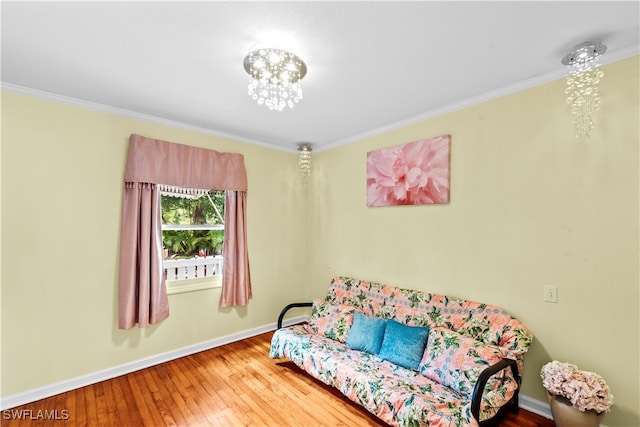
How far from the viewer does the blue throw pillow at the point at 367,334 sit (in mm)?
2500

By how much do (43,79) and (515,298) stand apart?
3.89 m

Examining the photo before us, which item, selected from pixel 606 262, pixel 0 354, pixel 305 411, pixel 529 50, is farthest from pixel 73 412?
pixel 529 50

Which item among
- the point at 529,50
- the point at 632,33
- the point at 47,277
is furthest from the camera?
the point at 47,277

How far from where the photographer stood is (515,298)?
85.2 inches

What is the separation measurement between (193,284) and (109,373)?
1.00m

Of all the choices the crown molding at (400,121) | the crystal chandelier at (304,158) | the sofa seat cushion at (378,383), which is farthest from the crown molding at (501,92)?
the sofa seat cushion at (378,383)

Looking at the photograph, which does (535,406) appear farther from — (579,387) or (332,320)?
(332,320)

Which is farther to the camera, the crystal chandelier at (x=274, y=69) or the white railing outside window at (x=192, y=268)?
the white railing outside window at (x=192, y=268)

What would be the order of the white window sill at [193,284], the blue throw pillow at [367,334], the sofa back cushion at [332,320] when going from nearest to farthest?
the blue throw pillow at [367,334] < the sofa back cushion at [332,320] < the white window sill at [193,284]

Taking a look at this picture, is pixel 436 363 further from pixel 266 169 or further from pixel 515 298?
pixel 266 169

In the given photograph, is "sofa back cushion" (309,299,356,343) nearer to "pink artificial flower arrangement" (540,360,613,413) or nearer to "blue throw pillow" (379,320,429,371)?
"blue throw pillow" (379,320,429,371)

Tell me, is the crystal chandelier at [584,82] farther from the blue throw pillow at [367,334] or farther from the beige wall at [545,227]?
the blue throw pillow at [367,334]

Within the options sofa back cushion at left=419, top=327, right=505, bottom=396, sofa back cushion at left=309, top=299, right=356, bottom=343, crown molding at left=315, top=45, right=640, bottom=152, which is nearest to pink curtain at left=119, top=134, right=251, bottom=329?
sofa back cushion at left=309, top=299, right=356, bottom=343

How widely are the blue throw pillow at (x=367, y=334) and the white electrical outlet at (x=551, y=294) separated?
124 cm
